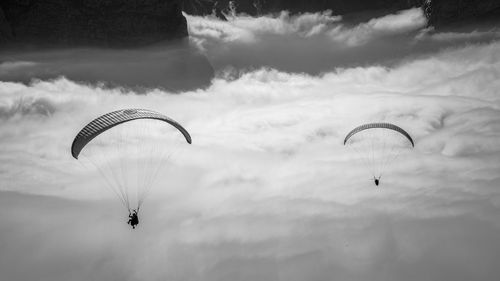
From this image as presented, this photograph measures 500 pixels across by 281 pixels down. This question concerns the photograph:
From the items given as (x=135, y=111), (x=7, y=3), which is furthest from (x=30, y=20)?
(x=135, y=111)

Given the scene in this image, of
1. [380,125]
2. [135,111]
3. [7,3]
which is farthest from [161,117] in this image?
[7,3]

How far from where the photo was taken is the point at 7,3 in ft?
619

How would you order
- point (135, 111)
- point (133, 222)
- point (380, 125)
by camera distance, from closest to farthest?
point (135, 111)
point (133, 222)
point (380, 125)

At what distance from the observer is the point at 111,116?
33.9 meters

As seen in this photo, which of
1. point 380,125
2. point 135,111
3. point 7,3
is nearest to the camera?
point 135,111

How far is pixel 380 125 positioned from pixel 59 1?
19600 cm

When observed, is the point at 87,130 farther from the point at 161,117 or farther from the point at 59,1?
the point at 59,1

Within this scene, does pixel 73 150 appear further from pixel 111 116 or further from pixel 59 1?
pixel 59 1

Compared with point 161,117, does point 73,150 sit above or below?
below

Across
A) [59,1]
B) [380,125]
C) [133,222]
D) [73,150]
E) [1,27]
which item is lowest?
[133,222]

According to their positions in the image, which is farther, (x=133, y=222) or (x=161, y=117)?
(x=133, y=222)

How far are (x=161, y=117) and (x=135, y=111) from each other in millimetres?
2270

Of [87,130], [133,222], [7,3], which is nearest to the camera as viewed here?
[87,130]

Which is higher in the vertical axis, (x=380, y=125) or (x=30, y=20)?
(x=30, y=20)
